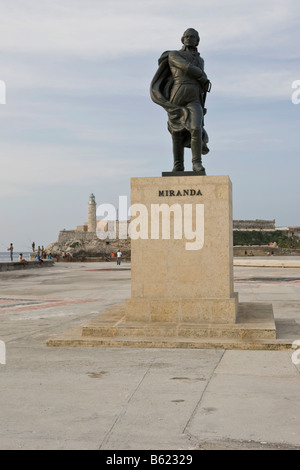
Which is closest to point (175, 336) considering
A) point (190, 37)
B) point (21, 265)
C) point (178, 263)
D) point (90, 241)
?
point (178, 263)

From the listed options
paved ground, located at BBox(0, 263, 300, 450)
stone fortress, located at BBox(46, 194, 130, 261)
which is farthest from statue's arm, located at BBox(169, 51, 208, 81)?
stone fortress, located at BBox(46, 194, 130, 261)

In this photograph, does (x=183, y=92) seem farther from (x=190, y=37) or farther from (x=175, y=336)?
(x=175, y=336)

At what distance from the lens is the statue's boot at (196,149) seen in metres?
8.45

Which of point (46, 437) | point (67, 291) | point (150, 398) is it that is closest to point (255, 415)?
point (150, 398)

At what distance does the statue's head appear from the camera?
28.6 feet

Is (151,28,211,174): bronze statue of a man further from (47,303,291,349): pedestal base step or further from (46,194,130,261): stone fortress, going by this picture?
(46,194,130,261): stone fortress

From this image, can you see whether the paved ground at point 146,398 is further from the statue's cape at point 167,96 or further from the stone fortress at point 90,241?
the stone fortress at point 90,241

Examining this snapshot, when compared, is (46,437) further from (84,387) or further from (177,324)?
(177,324)

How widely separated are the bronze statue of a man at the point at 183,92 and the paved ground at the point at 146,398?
10.8 ft

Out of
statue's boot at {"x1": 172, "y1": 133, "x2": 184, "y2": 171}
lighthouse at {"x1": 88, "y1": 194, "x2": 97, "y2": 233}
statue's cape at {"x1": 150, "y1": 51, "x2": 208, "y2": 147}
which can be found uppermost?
lighthouse at {"x1": 88, "y1": 194, "x2": 97, "y2": 233}

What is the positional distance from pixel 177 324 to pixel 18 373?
255cm

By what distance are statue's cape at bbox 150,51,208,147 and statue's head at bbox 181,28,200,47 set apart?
35 centimetres

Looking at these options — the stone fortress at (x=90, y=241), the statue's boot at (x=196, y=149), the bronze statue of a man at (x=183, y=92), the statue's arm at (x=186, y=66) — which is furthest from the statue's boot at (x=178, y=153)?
the stone fortress at (x=90, y=241)

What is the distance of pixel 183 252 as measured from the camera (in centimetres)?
799
